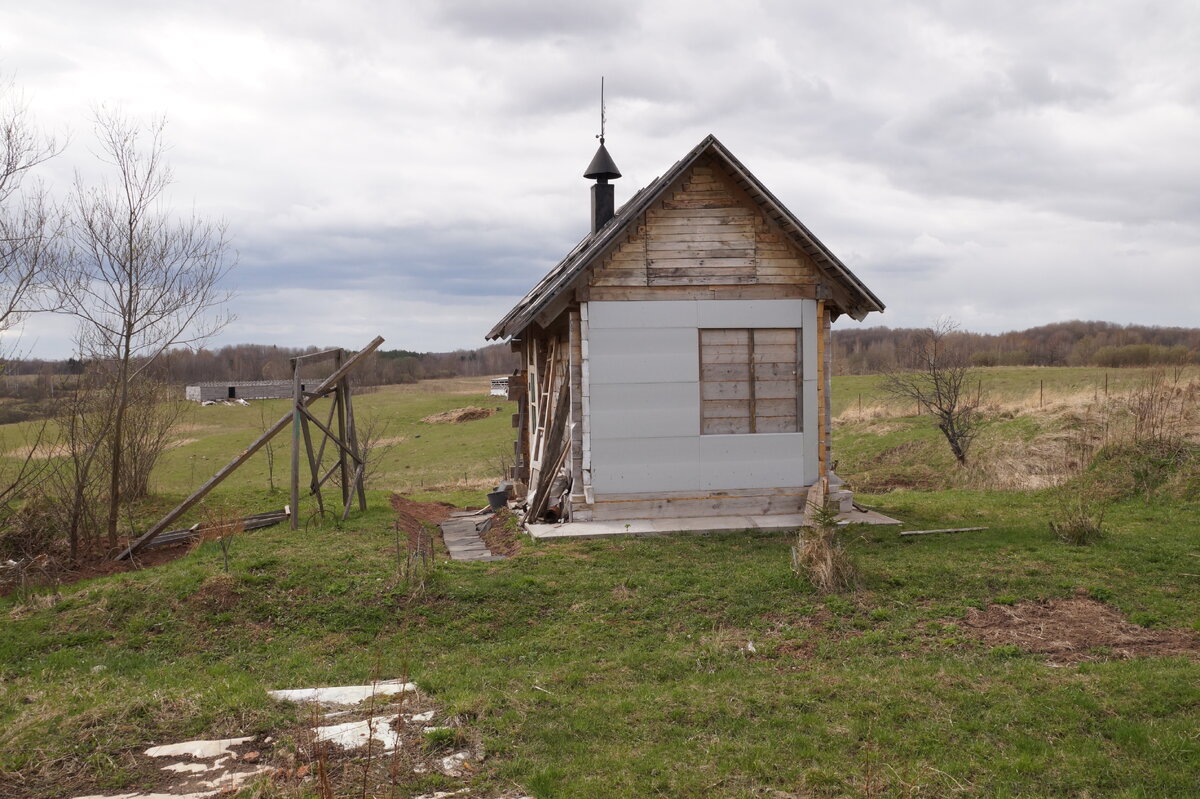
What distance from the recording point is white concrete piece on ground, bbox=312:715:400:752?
5566mm

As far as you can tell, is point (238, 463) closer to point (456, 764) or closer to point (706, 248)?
point (706, 248)

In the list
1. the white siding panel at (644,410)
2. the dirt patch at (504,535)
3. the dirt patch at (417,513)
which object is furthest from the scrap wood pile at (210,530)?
the white siding panel at (644,410)

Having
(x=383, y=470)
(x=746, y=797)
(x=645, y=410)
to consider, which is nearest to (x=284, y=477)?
(x=383, y=470)

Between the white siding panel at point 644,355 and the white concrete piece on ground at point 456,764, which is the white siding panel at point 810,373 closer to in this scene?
the white siding panel at point 644,355

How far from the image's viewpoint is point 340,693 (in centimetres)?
668

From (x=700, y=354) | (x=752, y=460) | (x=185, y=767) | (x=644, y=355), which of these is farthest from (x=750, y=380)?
(x=185, y=767)

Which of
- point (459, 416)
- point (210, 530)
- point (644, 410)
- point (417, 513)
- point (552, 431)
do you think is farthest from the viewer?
point (459, 416)

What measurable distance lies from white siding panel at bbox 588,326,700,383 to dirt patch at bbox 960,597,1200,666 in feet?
19.8

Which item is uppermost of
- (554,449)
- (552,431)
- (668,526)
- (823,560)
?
(552,431)

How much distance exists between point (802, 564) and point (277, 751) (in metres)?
6.19

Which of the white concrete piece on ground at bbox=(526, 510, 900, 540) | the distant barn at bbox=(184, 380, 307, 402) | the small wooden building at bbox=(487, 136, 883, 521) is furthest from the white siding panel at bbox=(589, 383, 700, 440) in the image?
the distant barn at bbox=(184, 380, 307, 402)

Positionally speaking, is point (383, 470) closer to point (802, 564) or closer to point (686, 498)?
point (686, 498)

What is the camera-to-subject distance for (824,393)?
14.0 m

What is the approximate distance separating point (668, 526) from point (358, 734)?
7.80 metres
